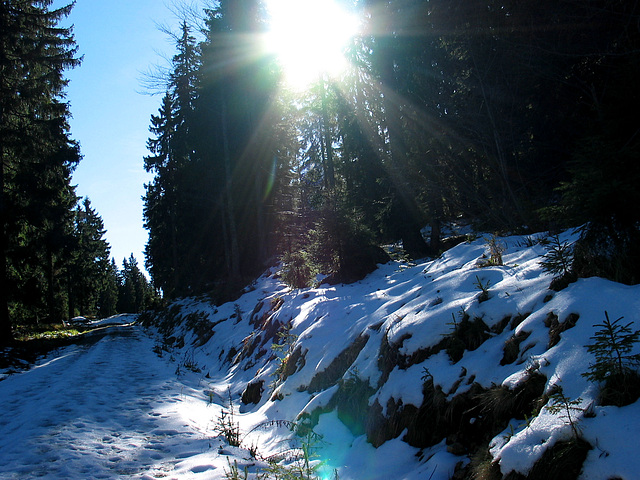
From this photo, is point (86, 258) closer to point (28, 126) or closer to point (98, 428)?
point (28, 126)

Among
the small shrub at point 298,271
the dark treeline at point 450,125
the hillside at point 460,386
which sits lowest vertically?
the hillside at point 460,386

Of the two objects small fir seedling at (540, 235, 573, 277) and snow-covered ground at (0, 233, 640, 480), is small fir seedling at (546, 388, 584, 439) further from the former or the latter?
small fir seedling at (540, 235, 573, 277)

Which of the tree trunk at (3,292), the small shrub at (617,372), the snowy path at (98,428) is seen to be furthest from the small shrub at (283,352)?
the tree trunk at (3,292)

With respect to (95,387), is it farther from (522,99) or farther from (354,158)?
(354,158)

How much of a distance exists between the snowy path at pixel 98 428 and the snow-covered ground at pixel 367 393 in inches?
0.9

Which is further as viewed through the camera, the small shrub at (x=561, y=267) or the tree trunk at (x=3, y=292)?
the tree trunk at (x=3, y=292)

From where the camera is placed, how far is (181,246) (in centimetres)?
3059

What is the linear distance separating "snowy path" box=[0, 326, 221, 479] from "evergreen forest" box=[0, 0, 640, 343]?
4.73 metres

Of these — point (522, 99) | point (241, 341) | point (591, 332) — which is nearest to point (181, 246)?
point (241, 341)

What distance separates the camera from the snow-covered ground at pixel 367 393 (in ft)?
8.36

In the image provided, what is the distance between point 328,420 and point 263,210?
1809 cm

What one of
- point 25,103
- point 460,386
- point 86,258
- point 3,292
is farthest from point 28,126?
point 86,258

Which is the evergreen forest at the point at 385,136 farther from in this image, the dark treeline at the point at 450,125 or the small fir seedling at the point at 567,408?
the small fir seedling at the point at 567,408

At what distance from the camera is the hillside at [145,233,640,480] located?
2.27 m
